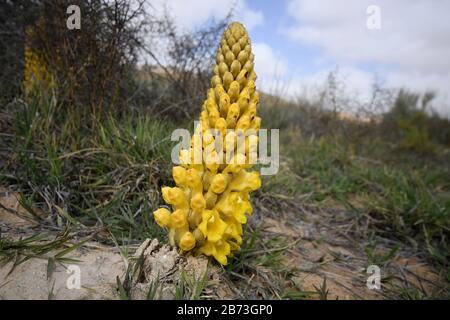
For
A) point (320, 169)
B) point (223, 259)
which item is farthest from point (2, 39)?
point (320, 169)

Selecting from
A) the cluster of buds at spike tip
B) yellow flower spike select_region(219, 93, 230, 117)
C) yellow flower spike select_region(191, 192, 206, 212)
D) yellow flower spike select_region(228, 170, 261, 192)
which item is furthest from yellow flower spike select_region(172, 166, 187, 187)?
yellow flower spike select_region(219, 93, 230, 117)

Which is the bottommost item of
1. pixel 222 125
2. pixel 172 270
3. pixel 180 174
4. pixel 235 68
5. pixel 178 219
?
pixel 172 270

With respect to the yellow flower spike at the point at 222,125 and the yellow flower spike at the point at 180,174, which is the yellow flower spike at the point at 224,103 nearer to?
the yellow flower spike at the point at 222,125

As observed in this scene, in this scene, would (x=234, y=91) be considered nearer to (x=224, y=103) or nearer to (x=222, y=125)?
(x=224, y=103)

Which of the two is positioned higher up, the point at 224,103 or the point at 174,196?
the point at 224,103

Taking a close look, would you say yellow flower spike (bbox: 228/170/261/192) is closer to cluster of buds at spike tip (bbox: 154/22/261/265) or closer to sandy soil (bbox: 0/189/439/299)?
cluster of buds at spike tip (bbox: 154/22/261/265)

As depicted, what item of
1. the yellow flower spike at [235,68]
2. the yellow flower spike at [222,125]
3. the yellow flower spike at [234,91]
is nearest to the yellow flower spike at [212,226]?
the yellow flower spike at [222,125]

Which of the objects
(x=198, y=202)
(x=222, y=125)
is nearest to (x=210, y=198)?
(x=198, y=202)
